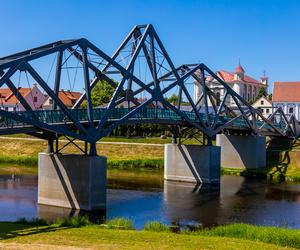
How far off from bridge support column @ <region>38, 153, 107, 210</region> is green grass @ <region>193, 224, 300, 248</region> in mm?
13362

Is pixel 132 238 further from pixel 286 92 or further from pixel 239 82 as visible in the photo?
pixel 239 82

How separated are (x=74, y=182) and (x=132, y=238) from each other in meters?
17.2

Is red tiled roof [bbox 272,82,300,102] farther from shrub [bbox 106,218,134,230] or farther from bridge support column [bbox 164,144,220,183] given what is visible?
shrub [bbox 106,218,134,230]

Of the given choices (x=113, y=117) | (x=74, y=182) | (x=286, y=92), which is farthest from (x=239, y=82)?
(x=74, y=182)

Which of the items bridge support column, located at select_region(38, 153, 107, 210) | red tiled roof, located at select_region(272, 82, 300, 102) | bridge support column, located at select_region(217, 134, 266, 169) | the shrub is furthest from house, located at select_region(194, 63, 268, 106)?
the shrub

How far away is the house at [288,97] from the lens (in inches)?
5527

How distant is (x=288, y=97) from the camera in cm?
14162

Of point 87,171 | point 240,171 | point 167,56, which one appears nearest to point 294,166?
point 240,171

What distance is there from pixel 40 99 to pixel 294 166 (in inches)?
3435

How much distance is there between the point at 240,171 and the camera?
76.3 m

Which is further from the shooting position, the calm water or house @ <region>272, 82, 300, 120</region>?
house @ <region>272, 82, 300, 120</region>

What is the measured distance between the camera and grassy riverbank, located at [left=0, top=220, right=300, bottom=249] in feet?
85.7

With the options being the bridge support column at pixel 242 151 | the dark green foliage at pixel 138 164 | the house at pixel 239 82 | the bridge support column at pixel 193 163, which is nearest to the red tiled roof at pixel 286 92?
the house at pixel 239 82

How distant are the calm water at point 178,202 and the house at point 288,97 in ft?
250
